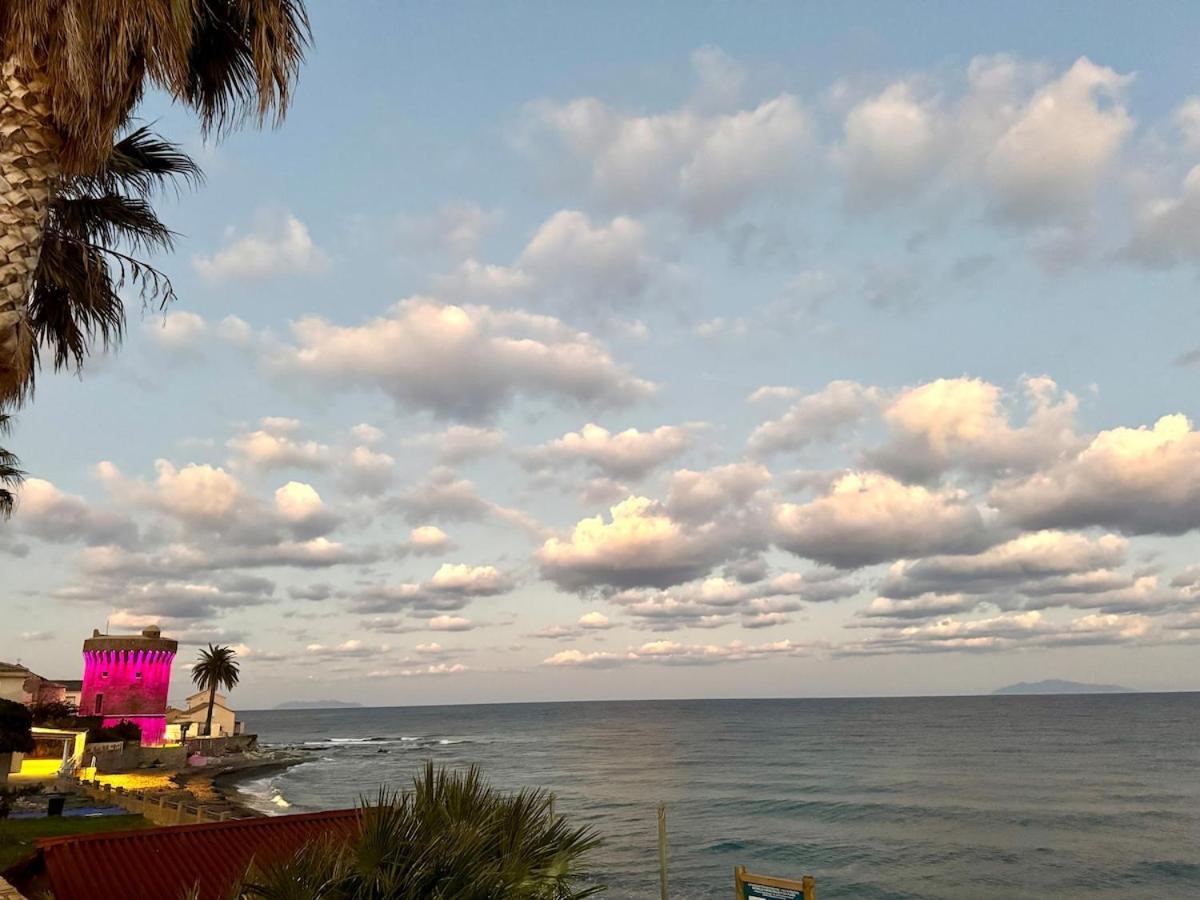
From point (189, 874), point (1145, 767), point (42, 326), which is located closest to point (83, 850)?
point (189, 874)

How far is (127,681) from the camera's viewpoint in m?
69.9

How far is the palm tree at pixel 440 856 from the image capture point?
7.42 metres

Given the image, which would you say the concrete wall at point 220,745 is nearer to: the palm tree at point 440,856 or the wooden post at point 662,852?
the wooden post at point 662,852

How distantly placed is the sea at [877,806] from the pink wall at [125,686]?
461 inches

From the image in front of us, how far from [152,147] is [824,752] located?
98.5 m

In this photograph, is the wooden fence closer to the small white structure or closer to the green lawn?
the green lawn

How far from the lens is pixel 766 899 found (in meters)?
12.4

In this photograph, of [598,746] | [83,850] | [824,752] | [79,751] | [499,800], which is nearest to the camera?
[499,800]

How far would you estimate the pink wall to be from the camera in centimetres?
6944

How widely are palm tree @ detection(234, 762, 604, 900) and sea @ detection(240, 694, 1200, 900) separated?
23.9 m

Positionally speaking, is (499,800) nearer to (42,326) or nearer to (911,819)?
(42,326)

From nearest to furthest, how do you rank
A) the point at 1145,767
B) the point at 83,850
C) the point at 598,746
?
the point at 83,850
the point at 1145,767
the point at 598,746

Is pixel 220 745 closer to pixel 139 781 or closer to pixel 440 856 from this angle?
pixel 139 781

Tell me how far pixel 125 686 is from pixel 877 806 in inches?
2481
